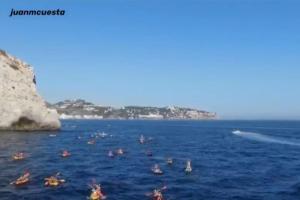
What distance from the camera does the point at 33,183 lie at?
57.3 metres

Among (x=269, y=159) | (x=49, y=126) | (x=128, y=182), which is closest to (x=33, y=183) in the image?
(x=128, y=182)

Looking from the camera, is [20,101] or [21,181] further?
[20,101]

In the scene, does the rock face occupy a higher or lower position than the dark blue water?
higher

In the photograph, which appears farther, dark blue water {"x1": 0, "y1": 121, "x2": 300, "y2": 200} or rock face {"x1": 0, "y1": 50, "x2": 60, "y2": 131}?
rock face {"x1": 0, "y1": 50, "x2": 60, "y2": 131}

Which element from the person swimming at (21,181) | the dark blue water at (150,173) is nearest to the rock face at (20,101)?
the dark blue water at (150,173)

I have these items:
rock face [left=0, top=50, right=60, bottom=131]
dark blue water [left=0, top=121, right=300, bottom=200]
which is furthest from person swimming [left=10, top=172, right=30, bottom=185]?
rock face [left=0, top=50, right=60, bottom=131]

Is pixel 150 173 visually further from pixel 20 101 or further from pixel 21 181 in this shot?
pixel 20 101

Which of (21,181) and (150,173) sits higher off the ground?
(21,181)

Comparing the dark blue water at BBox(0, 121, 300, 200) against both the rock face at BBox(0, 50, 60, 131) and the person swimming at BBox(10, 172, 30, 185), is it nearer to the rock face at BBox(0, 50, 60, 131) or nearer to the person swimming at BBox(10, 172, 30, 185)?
the person swimming at BBox(10, 172, 30, 185)

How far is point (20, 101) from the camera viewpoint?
124375 millimetres

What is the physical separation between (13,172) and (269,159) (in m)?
48.1

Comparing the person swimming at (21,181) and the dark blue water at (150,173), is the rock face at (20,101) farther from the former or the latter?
the person swimming at (21,181)

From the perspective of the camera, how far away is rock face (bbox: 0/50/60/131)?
122 m

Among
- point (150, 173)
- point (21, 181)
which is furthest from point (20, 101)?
point (21, 181)
